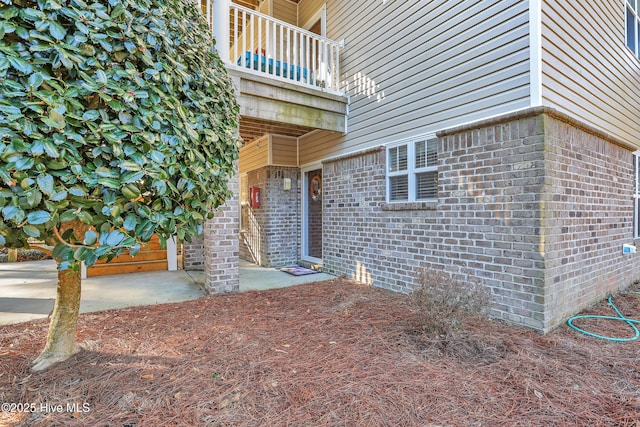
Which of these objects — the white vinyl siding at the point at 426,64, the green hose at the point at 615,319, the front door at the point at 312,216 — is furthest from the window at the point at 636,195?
the front door at the point at 312,216

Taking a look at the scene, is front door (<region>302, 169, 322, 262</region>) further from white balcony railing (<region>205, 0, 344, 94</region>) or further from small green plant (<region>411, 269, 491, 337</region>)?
small green plant (<region>411, 269, 491, 337</region>)

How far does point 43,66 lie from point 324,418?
2555 mm

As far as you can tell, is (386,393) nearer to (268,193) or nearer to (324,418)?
(324,418)

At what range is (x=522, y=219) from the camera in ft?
11.1

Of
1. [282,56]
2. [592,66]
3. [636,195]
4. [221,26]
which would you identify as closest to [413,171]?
[592,66]

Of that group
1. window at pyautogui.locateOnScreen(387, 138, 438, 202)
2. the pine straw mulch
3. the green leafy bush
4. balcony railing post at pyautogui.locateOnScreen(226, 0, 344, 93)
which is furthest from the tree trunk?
window at pyautogui.locateOnScreen(387, 138, 438, 202)

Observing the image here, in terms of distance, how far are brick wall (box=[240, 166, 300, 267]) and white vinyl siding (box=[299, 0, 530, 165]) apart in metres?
1.70

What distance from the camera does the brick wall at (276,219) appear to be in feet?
24.3

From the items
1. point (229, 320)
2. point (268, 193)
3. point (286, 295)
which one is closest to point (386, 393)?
point (229, 320)

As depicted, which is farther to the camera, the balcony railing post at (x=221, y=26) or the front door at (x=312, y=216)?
the front door at (x=312, y=216)

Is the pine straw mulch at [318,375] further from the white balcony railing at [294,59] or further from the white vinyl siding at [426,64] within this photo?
the white balcony railing at [294,59]

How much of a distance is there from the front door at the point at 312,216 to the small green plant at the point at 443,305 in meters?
4.22

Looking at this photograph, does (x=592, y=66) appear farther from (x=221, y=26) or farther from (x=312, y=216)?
(x=312, y=216)

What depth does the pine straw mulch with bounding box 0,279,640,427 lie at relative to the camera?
1.99 metres
